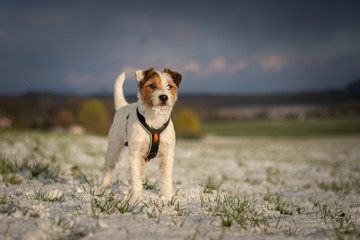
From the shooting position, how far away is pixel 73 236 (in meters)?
2.53

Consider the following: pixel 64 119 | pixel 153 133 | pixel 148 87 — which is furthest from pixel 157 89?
pixel 64 119

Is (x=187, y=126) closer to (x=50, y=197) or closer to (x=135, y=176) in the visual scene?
(x=135, y=176)

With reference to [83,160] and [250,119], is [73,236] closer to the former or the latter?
[83,160]

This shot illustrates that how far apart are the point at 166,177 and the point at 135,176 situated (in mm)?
566

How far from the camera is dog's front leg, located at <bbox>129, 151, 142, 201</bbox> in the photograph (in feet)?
13.1

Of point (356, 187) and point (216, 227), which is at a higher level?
point (216, 227)

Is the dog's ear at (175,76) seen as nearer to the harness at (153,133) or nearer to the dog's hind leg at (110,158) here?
the harness at (153,133)

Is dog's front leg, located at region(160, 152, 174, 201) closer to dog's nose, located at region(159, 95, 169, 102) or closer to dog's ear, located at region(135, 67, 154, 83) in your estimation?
dog's nose, located at region(159, 95, 169, 102)

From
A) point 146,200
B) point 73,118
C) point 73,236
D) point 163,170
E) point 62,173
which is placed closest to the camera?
point 73,236

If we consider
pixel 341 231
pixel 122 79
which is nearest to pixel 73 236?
pixel 341 231

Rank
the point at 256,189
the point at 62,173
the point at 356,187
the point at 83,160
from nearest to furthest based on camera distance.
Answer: the point at 256,189 < the point at 62,173 < the point at 356,187 < the point at 83,160

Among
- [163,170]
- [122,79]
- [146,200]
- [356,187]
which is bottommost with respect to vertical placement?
[356,187]

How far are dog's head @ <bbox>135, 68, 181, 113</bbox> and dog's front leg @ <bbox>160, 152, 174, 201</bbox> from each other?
0.90 metres

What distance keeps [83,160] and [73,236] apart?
7365 millimetres
